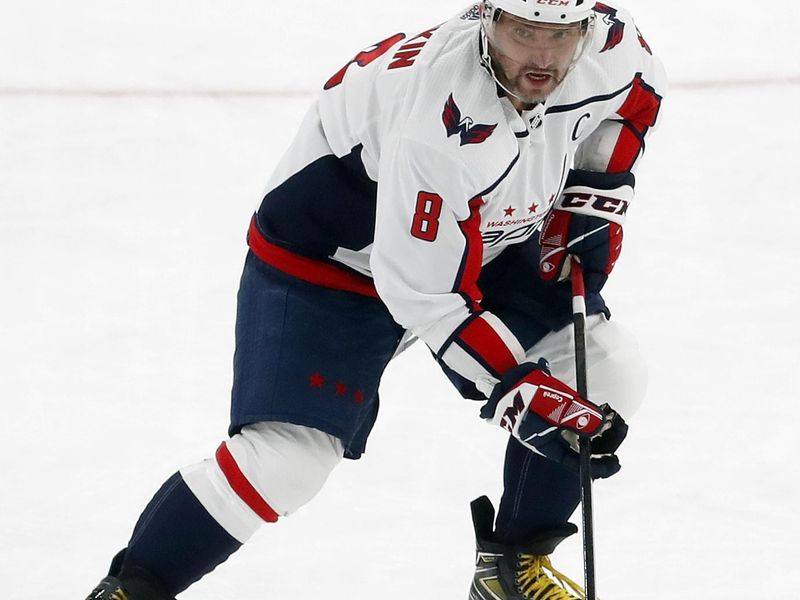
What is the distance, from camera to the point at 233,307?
385 centimetres

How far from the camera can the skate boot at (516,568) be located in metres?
2.87

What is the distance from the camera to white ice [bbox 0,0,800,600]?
120 inches

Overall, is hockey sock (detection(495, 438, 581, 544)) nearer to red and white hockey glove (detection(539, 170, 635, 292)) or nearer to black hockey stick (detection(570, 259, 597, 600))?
black hockey stick (detection(570, 259, 597, 600))

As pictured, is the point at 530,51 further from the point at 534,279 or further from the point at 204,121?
the point at 204,121

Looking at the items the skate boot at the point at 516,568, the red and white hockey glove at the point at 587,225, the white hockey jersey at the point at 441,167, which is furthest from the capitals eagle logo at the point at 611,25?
the skate boot at the point at 516,568

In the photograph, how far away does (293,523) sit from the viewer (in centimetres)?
315

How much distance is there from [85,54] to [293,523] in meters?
2.59

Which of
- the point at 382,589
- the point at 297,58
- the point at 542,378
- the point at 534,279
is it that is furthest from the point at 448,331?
the point at 297,58

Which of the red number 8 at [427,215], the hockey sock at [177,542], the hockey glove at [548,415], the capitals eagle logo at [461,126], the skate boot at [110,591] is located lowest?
the skate boot at [110,591]

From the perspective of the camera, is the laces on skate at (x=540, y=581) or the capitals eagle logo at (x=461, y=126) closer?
the capitals eagle logo at (x=461, y=126)

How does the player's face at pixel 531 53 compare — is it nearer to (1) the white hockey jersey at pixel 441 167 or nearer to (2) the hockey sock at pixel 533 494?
(1) the white hockey jersey at pixel 441 167

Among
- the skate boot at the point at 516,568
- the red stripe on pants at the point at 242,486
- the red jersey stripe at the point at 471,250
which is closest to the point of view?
the red jersey stripe at the point at 471,250

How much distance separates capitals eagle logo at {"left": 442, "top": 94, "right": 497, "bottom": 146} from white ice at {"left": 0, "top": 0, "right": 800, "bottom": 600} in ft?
3.42

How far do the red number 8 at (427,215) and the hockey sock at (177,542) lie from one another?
619mm
